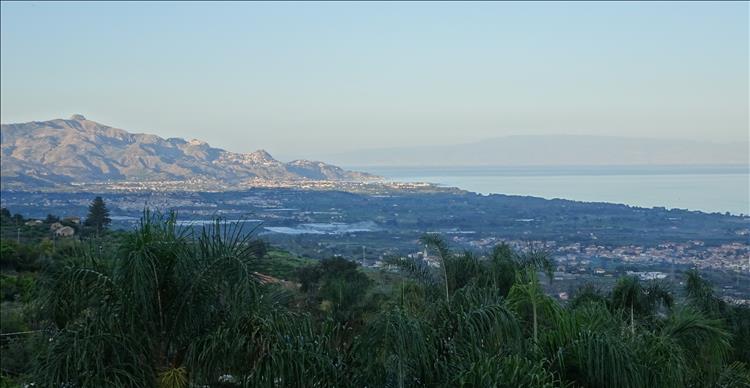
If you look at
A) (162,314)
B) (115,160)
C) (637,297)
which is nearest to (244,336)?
(162,314)

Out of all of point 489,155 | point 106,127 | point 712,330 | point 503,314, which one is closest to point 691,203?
point 712,330

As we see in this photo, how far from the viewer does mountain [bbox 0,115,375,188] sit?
87.6m

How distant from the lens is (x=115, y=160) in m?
98.6

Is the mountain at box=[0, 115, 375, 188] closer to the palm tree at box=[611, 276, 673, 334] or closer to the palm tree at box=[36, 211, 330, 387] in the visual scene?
the palm tree at box=[611, 276, 673, 334]

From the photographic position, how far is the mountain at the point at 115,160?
8756 centimetres

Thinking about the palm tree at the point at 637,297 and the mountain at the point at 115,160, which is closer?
the palm tree at the point at 637,297

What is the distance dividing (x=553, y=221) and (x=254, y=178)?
51.7 m

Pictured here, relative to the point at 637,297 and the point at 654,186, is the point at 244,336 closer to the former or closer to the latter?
the point at 637,297

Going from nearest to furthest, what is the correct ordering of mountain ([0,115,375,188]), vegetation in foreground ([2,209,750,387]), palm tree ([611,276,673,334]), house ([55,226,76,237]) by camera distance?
vegetation in foreground ([2,209,750,387])
palm tree ([611,276,673,334])
house ([55,226,76,237])
mountain ([0,115,375,188])

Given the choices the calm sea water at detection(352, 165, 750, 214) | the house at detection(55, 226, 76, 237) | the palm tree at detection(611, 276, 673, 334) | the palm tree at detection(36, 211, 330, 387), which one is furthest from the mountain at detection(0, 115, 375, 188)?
the palm tree at detection(36, 211, 330, 387)

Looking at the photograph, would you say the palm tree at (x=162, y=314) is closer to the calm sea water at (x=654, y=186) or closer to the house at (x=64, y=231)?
the calm sea water at (x=654, y=186)

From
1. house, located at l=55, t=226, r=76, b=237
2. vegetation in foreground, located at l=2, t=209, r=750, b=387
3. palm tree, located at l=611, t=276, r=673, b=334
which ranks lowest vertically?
house, located at l=55, t=226, r=76, b=237

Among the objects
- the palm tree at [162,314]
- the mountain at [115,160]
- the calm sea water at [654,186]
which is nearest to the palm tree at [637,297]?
the palm tree at [162,314]

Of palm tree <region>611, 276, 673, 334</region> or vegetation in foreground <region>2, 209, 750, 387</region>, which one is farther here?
palm tree <region>611, 276, 673, 334</region>
